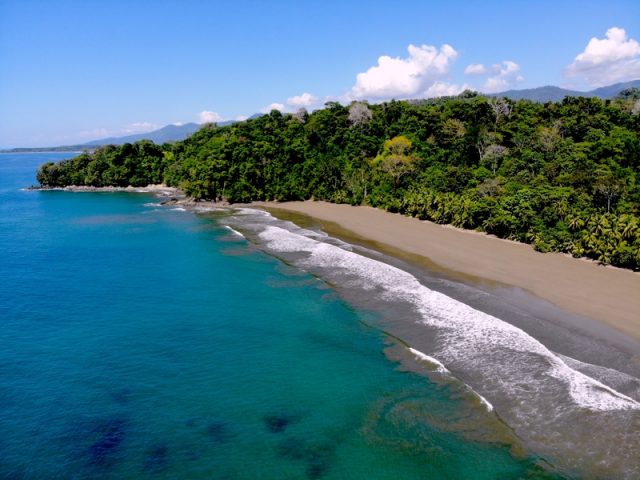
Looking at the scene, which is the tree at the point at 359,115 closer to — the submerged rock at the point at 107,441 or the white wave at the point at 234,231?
the white wave at the point at 234,231

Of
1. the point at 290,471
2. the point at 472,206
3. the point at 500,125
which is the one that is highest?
the point at 500,125

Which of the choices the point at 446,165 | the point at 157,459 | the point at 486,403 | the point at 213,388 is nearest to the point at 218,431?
the point at 157,459

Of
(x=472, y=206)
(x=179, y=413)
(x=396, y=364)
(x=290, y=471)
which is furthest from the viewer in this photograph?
(x=472, y=206)

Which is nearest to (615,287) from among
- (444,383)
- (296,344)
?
(444,383)

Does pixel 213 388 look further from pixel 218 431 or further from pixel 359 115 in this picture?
pixel 359 115

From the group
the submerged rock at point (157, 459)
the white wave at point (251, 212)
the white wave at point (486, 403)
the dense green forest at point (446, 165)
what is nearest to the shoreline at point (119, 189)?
the dense green forest at point (446, 165)

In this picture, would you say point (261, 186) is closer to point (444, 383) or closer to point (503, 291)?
point (503, 291)
